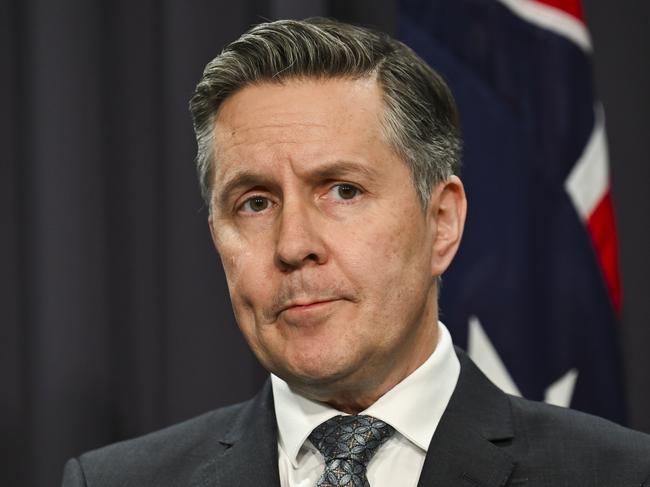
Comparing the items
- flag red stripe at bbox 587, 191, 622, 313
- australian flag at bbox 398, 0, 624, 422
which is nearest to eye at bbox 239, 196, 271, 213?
australian flag at bbox 398, 0, 624, 422

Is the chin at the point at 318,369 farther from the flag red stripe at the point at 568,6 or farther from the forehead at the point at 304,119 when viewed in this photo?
the flag red stripe at the point at 568,6

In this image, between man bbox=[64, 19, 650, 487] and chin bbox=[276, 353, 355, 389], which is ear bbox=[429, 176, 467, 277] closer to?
man bbox=[64, 19, 650, 487]

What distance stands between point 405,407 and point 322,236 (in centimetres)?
32

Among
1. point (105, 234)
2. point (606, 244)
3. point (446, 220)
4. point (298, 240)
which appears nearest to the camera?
point (298, 240)

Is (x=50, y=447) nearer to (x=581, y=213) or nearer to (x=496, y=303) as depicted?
(x=496, y=303)

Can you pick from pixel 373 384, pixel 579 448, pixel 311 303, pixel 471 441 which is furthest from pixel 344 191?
pixel 579 448

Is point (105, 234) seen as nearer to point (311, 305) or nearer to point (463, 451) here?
point (311, 305)

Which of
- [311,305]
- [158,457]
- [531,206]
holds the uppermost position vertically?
[311,305]

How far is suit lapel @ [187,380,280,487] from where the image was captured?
165 centimetres

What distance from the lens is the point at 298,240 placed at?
1.50 meters

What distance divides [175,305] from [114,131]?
460mm

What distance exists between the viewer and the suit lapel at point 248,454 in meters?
1.65

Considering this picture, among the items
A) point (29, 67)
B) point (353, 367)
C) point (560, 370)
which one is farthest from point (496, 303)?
point (29, 67)

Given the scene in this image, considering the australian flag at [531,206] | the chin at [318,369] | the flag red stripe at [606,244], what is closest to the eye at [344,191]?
the chin at [318,369]
